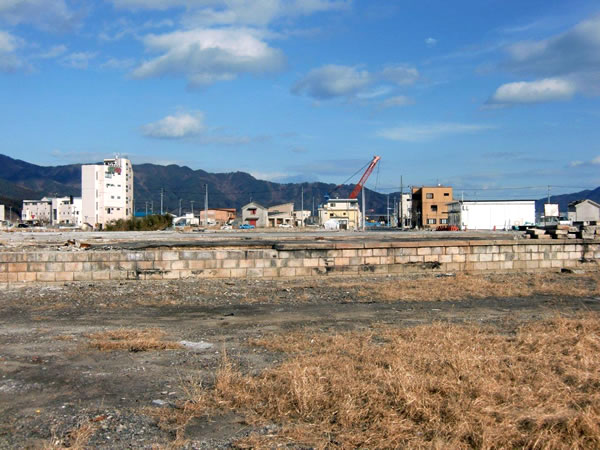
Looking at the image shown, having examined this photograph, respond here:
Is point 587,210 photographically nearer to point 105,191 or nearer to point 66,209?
point 105,191

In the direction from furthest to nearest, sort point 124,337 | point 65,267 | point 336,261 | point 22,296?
point 336,261 → point 65,267 → point 22,296 → point 124,337

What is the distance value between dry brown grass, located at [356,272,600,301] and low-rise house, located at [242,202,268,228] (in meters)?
96.5

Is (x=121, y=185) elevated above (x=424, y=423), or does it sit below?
above

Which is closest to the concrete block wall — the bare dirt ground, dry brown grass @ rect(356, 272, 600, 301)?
the bare dirt ground

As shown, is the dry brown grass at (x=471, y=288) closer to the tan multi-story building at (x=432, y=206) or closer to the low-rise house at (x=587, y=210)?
the low-rise house at (x=587, y=210)

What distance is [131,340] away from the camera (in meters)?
7.87

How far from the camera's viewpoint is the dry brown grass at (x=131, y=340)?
24.7ft

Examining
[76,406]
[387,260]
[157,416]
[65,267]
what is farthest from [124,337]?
[387,260]

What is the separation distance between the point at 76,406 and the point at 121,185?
11948 cm

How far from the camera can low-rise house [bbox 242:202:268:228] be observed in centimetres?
11368

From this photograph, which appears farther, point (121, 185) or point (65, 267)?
point (121, 185)

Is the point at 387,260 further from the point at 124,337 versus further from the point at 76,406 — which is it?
the point at 76,406

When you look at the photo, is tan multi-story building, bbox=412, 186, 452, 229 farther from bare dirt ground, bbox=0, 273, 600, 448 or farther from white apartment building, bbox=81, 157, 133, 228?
bare dirt ground, bbox=0, 273, 600, 448

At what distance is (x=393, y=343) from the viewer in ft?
24.3
